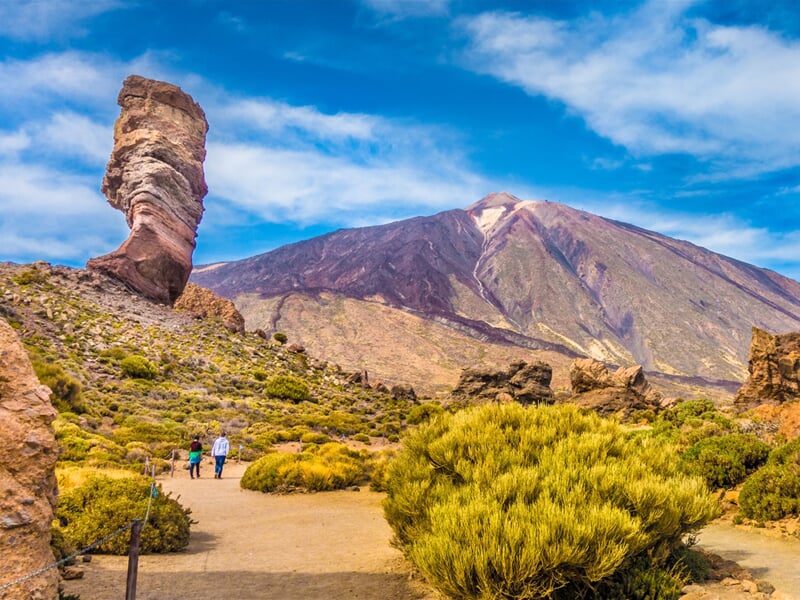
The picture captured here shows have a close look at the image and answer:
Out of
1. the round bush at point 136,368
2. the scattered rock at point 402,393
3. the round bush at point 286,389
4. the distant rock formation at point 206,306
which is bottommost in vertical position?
the scattered rock at point 402,393

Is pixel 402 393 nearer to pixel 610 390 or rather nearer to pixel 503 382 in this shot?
pixel 503 382

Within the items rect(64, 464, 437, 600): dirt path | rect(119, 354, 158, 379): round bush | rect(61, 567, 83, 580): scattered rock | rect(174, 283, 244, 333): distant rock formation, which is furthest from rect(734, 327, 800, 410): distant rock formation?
rect(174, 283, 244, 333): distant rock formation

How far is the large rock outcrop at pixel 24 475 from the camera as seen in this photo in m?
3.81

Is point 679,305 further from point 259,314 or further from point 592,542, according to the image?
point 592,542

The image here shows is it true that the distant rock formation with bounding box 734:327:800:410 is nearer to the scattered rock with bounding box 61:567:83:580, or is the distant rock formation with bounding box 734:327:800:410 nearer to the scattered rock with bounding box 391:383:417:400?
the scattered rock with bounding box 391:383:417:400

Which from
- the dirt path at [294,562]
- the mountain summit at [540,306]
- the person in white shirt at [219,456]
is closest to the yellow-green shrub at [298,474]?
the person in white shirt at [219,456]

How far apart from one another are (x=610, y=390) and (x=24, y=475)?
32.6 m

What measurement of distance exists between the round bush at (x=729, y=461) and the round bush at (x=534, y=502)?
218 inches

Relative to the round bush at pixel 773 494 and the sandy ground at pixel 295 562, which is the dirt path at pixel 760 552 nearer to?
the sandy ground at pixel 295 562

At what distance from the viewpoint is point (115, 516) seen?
7.82 metres

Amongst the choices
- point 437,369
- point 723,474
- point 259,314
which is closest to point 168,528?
point 723,474

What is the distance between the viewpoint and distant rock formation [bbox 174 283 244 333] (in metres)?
49.1

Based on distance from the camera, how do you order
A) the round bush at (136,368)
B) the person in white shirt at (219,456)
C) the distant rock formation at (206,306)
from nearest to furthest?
the person in white shirt at (219,456) → the round bush at (136,368) → the distant rock formation at (206,306)

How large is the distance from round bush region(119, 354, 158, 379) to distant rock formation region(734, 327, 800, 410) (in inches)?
1310
